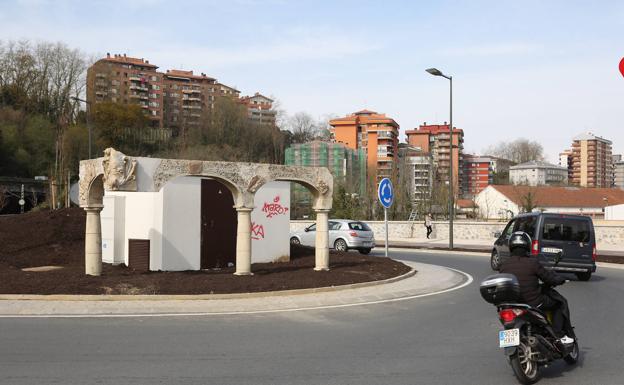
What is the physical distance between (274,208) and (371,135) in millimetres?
120045

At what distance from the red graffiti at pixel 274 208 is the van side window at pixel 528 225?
748cm

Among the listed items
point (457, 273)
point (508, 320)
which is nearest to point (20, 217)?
point (457, 273)

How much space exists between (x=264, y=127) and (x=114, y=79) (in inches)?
965

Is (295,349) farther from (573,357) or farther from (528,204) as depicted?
(528,204)

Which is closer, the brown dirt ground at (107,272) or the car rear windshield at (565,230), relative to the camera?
the brown dirt ground at (107,272)

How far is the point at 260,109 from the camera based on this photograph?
15012 centimetres

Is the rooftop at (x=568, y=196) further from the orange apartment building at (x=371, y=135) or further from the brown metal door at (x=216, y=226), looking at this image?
the brown metal door at (x=216, y=226)

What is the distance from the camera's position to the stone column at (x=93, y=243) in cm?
1545

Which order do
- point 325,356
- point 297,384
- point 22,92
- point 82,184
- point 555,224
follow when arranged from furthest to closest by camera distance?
1. point 22,92
2. point 555,224
3. point 82,184
4. point 325,356
5. point 297,384

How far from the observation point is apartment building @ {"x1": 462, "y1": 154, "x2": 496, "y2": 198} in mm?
191750

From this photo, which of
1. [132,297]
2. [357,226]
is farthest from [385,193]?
[132,297]

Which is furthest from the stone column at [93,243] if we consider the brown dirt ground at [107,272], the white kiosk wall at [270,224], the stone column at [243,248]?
the white kiosk wall at [270,224]

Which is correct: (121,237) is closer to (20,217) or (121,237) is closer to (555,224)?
(20,217)

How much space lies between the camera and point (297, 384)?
6766 mm
